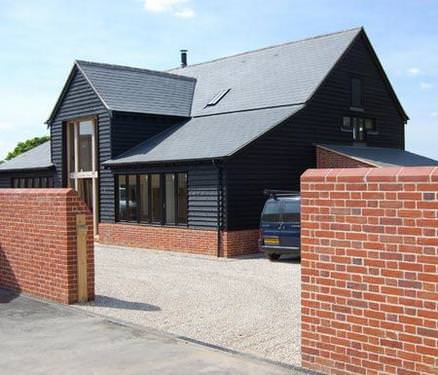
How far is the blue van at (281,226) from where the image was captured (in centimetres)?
1595

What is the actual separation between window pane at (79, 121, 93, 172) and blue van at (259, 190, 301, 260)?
10002mm

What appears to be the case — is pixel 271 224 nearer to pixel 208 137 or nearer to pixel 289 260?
pixel 289 260

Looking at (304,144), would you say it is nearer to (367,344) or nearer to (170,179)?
(170,179)

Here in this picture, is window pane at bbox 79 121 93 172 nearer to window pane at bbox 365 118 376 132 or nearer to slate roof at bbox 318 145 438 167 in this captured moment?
slate roof at bbox 318 145 438 167

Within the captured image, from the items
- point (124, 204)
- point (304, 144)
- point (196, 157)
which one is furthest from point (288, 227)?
point (124, 204)

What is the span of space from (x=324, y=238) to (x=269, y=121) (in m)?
13.5

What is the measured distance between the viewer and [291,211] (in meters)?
16.1

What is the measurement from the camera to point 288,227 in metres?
16.1

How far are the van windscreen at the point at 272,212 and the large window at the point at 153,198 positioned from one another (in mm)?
3544

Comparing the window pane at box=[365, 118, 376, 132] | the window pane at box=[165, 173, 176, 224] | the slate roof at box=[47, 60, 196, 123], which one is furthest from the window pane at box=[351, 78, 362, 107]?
the window pane at box=[165, 173, 176, 224]

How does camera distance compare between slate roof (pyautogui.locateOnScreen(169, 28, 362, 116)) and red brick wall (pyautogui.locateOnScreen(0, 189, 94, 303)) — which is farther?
slate roof (pyautogui.locateOnScreen(169, 28, 362, 116))

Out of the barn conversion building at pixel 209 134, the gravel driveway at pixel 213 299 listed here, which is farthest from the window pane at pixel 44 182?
the gravel driveway at pixel 213 299

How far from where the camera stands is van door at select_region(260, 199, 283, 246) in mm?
16312

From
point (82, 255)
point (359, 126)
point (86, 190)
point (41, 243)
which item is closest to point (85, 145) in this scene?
point (86, 190)
